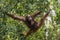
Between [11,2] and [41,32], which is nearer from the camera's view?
[11,2]

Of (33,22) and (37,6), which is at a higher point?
(37,6)

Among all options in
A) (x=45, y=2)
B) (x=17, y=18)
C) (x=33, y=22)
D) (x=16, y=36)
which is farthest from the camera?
(x=33, y=22)

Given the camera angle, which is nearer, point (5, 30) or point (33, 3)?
point (33, 3)

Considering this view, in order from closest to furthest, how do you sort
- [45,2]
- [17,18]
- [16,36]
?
[45,2] → [16,36] → [17,18]

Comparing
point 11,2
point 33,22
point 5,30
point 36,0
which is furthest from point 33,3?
point 33,22

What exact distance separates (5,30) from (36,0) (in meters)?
0.67

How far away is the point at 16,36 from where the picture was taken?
315cm

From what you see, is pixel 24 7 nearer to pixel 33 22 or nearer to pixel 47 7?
pixel 47 7

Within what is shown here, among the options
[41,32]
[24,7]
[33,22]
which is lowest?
[41,32]

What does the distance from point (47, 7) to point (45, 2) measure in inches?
7.1

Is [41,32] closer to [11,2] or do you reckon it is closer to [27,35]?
[27,35]

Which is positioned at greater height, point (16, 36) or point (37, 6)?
point (37, 6)

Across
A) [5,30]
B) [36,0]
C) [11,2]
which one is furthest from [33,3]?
[5,30]

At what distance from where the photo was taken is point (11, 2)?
9.82 ft
